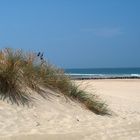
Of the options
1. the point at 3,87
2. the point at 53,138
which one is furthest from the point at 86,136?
the point at 3,87

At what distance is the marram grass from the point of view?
980 cm

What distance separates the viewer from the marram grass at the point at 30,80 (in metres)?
9.80

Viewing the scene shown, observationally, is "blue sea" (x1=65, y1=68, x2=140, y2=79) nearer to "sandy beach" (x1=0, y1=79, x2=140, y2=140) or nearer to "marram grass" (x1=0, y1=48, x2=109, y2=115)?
"marram grass" (x1=0, y1=48, x2=109, y2=115)

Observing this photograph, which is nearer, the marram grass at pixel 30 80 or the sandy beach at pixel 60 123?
the sandy beach at pixel 60 123

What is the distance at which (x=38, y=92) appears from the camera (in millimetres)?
10727

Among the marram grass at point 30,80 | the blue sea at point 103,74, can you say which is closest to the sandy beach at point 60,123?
the marram grass at point 30,80

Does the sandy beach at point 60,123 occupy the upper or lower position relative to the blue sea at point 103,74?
lower

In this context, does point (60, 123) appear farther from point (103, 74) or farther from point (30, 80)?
point (103, 74)

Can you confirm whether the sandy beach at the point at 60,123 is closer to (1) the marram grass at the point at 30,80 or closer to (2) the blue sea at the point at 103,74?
(1) the marram grass at the point at 30,80

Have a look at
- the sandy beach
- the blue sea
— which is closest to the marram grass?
the sandy beach

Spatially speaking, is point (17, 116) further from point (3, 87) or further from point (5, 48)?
point (5, 48)

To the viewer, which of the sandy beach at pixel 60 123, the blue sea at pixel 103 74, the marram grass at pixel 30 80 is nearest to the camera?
the sandy beach at pixel 60 123

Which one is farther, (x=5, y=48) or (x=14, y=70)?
(x=5, y=48)

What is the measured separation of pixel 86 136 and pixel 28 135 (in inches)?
45.8
